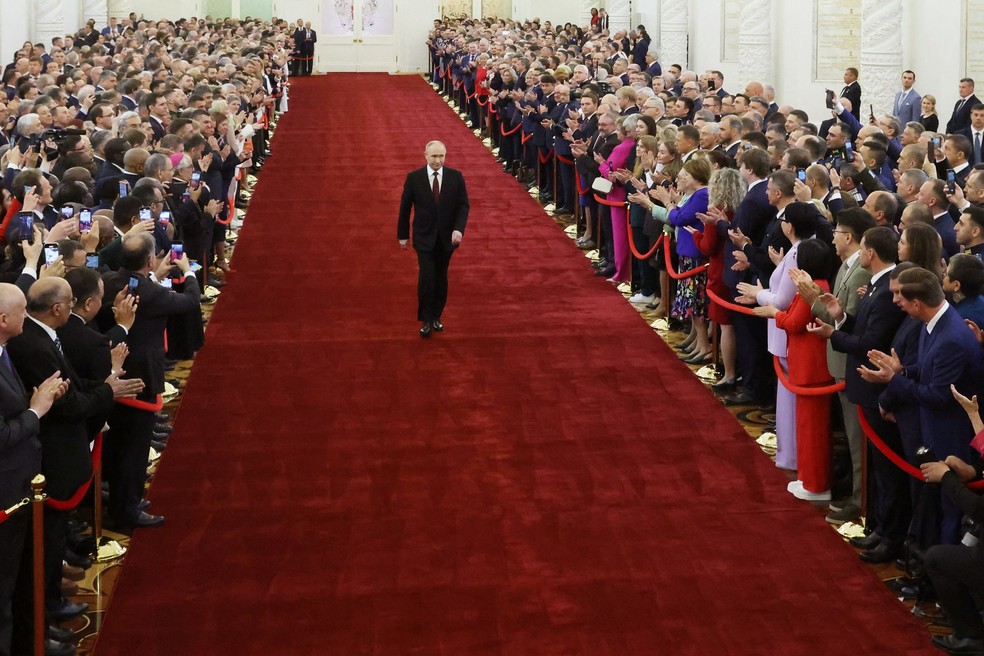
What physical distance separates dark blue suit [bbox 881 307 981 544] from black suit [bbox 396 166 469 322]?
6021 mm

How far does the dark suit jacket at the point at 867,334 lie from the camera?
7.63 meters

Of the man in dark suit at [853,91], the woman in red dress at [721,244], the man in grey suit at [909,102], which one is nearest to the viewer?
the woman in red dress at [721,244]

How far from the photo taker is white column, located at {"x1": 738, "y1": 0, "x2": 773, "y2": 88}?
2489cm

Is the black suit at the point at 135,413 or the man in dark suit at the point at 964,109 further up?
the man in dark suit at the point at 964,109

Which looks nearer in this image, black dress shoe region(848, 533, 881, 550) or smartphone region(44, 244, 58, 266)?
black dress shoe region(848, 533, 881, 550)

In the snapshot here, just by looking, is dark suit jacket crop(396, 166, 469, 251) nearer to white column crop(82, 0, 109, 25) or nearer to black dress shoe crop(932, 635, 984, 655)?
black dress shoe crop(932, 635, 984, 655)

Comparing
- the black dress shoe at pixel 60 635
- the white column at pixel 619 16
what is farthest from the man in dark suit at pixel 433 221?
the white column at pixel 619 16

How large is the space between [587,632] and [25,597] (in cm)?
276

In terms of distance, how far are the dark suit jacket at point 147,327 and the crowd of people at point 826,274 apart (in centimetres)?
376

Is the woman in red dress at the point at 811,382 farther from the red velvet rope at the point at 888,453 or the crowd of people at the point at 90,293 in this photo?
the crowd of people at the point at 90,293

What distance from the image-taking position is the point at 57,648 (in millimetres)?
6680

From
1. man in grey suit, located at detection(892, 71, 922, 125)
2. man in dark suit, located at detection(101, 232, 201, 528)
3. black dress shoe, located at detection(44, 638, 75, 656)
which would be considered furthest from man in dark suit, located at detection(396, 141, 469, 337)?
man in grey suit, located at detection(892, 71, 922, 125)

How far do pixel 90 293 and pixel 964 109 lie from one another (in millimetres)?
12767

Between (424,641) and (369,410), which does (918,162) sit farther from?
(424,641)
